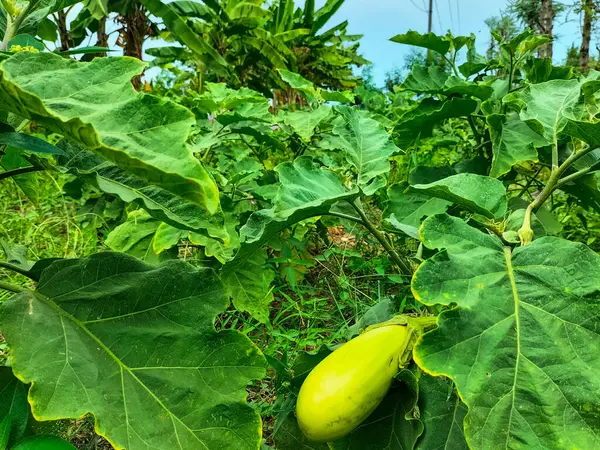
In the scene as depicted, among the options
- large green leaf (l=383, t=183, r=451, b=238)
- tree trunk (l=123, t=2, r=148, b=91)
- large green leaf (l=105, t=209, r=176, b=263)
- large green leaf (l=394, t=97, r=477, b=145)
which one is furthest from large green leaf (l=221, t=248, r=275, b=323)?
tree trunk (l=123, t=2, r=148, b=91)

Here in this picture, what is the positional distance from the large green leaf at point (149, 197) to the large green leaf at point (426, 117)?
1057 mm

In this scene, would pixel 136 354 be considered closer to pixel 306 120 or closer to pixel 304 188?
pixel 304 188

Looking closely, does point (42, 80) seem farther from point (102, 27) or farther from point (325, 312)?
point (102, 27)

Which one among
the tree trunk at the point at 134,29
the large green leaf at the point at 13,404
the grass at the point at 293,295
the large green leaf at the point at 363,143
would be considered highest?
the tree trunk at the point at 134,29

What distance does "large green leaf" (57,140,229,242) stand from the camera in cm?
72

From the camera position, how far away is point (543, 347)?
0.67 meters

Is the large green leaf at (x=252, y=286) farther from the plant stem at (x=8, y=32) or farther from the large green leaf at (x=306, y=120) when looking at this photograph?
the plant stem at (x=8, y=32)

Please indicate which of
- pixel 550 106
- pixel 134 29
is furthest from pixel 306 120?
pixel 134 29

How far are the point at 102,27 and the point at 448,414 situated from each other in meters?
6.27

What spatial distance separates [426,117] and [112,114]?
1.23 metres

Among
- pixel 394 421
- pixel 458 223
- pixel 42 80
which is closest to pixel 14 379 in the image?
pixel 42 80

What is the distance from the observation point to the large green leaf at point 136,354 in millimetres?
688

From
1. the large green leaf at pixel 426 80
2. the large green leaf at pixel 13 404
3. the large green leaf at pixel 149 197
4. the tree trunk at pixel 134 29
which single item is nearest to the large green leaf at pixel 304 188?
the large green leaf at pixel 149 197

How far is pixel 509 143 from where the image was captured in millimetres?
1404
